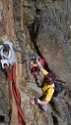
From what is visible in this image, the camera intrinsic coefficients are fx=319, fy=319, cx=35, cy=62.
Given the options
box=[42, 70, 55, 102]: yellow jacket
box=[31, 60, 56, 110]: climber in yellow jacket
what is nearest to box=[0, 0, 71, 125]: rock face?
box=[31, 60, 56, 110]: climber in yellow jacket

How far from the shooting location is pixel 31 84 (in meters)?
13.3

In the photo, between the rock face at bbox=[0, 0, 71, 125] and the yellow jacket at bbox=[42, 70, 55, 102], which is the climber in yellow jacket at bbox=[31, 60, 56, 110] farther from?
the rock face at bbox=[0, 0, 71, 125]

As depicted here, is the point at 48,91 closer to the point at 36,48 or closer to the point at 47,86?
the point at 47,86

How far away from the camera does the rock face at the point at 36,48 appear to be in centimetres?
1070

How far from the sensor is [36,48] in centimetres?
1582

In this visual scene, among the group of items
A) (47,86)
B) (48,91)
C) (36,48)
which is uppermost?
(36,48)

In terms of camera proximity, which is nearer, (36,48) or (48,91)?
(48,91)

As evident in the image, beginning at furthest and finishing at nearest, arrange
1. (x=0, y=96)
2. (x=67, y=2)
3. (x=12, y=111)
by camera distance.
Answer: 1. (x=67, y=2)
2. (x=12, y=111)
3. (x=0, y=96)

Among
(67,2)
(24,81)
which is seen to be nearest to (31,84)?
(24,81)

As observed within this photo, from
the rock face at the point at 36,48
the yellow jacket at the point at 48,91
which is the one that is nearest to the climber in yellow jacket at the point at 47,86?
the yellow jacket at the point at 48,91

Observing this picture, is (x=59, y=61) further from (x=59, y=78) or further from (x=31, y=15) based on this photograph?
(x=31, y=15)

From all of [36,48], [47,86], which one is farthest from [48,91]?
[36,48]

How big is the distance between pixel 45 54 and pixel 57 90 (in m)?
4.88

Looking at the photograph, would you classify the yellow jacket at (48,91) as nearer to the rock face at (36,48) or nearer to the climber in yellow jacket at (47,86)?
the climber in yellow jacket at (47,86)
